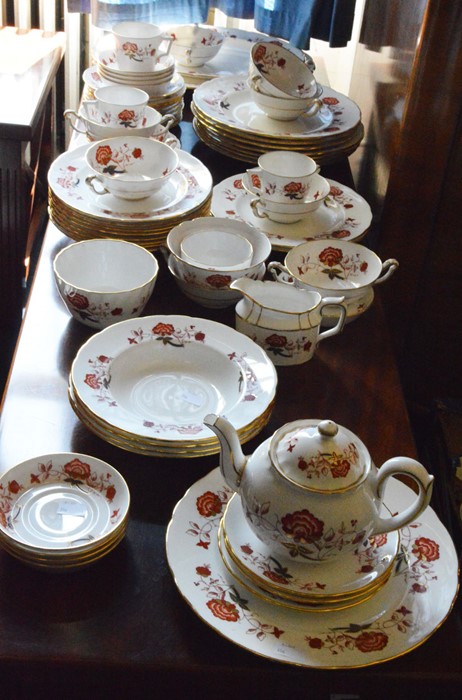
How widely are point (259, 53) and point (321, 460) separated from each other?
1065mm

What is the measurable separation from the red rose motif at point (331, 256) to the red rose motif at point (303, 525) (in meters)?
0.57

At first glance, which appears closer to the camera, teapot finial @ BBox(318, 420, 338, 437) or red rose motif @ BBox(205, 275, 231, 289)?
teapot finial @ BBox(318, 420, 338, 437)

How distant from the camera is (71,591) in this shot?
0.76m

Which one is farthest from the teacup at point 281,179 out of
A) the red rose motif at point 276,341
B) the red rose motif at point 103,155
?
the red rose motif at point 276,341

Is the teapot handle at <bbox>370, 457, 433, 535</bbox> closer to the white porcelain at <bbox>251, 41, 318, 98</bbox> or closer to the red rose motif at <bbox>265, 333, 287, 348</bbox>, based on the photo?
the red rose motif at <bbox>265, 333, 287, 348</bbox>

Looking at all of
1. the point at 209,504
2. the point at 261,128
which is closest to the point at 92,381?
the point at 209,504

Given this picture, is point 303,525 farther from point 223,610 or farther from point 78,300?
point 78,300

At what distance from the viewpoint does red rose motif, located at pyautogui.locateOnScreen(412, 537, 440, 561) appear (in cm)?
81

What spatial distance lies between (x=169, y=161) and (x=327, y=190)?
0.81 ft

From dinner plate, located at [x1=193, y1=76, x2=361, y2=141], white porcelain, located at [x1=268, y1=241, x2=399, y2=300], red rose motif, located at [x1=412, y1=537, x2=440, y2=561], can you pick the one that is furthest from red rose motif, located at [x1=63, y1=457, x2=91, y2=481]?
dinner plate, located at [x1=193, y1=76, x2=361, y2=141]

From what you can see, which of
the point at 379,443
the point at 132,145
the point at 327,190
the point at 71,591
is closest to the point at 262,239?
the point at 327,190

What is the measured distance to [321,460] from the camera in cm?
72

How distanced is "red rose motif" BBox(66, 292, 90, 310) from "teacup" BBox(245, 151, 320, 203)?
0.37 meters

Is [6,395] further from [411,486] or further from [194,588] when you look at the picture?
[411,486]
